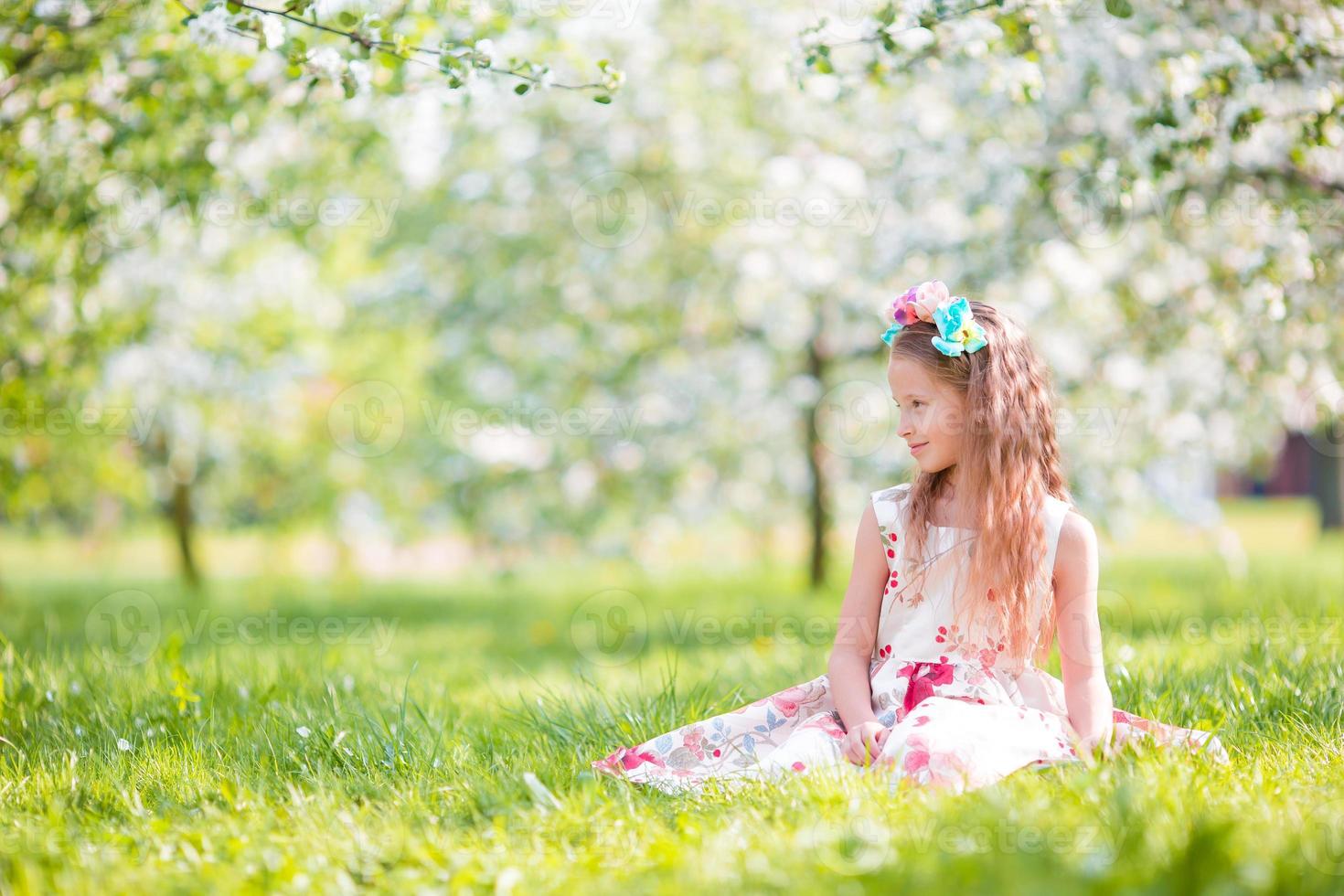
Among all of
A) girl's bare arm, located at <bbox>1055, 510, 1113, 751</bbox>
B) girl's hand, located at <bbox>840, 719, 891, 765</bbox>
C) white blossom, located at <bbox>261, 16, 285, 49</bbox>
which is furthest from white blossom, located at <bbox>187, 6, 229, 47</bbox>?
girl's bare arm, located at <bbox>1055, 510, 1113, 751</bbox>

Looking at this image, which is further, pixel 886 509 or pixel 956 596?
pixel 886 509

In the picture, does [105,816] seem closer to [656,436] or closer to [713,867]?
[713,867]

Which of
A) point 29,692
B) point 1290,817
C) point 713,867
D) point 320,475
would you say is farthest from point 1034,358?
point 320,475

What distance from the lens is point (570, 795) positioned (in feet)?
8.05

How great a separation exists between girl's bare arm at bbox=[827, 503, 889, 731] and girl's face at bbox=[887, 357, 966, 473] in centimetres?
25

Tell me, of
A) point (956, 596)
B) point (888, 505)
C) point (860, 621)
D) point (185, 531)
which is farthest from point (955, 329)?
point (185, 531)

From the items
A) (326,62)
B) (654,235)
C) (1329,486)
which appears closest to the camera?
(326,62)

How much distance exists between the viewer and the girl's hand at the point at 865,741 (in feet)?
8.37

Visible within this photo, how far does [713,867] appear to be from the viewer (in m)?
2.01

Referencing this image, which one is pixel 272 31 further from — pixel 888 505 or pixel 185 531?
pixel 185 531

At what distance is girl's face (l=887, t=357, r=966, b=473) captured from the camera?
2758 mm

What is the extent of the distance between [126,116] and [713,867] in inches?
165

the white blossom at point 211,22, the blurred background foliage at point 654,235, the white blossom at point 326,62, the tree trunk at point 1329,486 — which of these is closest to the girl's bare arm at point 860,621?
the blurred background foliage at point 654,235

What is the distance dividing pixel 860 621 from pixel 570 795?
0.92m
